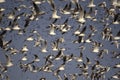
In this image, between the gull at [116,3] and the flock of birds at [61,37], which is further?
the flock of birds at [61,37]

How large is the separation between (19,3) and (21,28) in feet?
1.41

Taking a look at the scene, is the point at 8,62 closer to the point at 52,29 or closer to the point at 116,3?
the point at 52,29

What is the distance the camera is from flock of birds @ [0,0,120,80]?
829cm

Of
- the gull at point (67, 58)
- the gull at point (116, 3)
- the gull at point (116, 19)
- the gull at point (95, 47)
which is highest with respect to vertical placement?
the gull at point (116, 3)

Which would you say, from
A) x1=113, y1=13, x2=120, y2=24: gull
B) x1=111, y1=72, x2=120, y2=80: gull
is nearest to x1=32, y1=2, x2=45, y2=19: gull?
x1=113, y1=13, x2=120, y2=24: gull

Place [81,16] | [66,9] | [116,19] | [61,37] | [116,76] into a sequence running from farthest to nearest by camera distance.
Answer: [116,76] → [61,37] → [116,19] → [66,9] → [81,16]

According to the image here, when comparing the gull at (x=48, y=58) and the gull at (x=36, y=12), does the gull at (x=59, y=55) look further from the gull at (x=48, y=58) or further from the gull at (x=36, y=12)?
the gull at (x=36, y=12)

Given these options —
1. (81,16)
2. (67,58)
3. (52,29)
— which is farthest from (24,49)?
(81,16)

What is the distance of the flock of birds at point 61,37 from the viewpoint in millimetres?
8289

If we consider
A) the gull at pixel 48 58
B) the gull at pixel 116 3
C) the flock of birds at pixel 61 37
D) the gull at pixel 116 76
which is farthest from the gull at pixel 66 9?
the gull at pixel 116 76

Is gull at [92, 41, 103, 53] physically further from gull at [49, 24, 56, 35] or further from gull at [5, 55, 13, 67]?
gull at [5, 55, 13, 67]

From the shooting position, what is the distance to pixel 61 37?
8500 mm

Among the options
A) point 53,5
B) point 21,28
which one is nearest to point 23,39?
point 21,28

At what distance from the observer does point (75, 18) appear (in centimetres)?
845
